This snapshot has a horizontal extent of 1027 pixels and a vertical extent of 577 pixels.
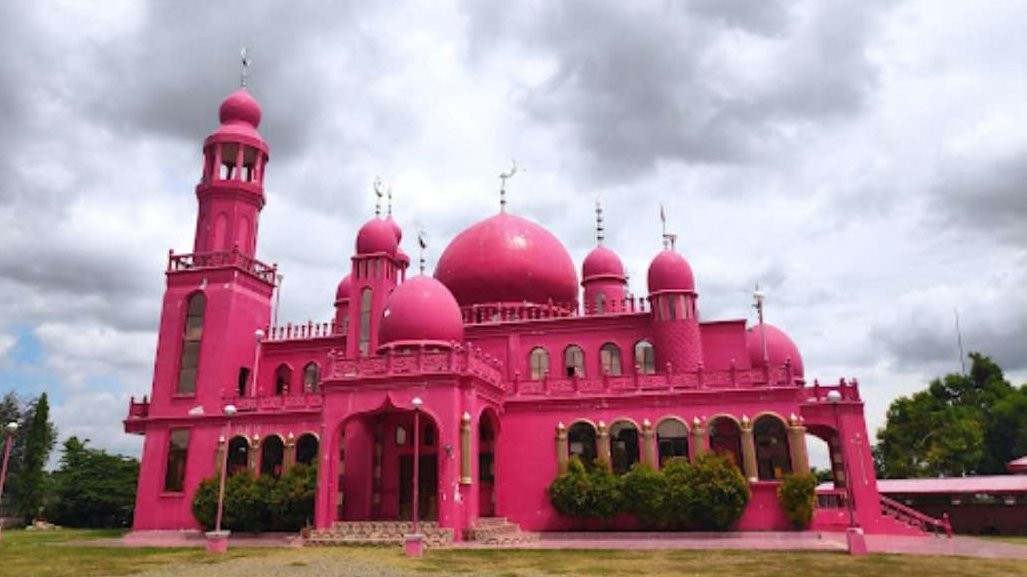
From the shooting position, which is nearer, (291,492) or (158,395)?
(291,492)

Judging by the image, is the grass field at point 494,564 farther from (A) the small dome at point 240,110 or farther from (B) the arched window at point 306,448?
(A) the small dome at point 240,110

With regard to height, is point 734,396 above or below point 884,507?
above

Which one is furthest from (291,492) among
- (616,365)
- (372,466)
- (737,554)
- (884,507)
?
(884,507)

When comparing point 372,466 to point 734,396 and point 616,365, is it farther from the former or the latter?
point 734,396

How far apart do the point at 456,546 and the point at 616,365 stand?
11726 mm

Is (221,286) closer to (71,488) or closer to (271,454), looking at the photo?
(271,454)

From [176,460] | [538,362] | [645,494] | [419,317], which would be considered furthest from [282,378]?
[645,494]

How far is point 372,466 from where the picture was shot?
27828 millimetres

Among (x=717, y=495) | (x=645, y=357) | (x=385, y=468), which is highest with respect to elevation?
(x=645, y=357)

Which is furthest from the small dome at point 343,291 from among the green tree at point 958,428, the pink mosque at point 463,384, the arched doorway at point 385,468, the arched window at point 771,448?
the green tree at point 958,428

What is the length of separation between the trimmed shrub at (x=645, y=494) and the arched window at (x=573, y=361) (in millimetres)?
6468

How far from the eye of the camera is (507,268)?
111ft

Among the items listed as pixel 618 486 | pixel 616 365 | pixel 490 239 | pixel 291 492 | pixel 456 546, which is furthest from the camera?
pixel 490 239

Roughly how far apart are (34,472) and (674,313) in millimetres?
40316
